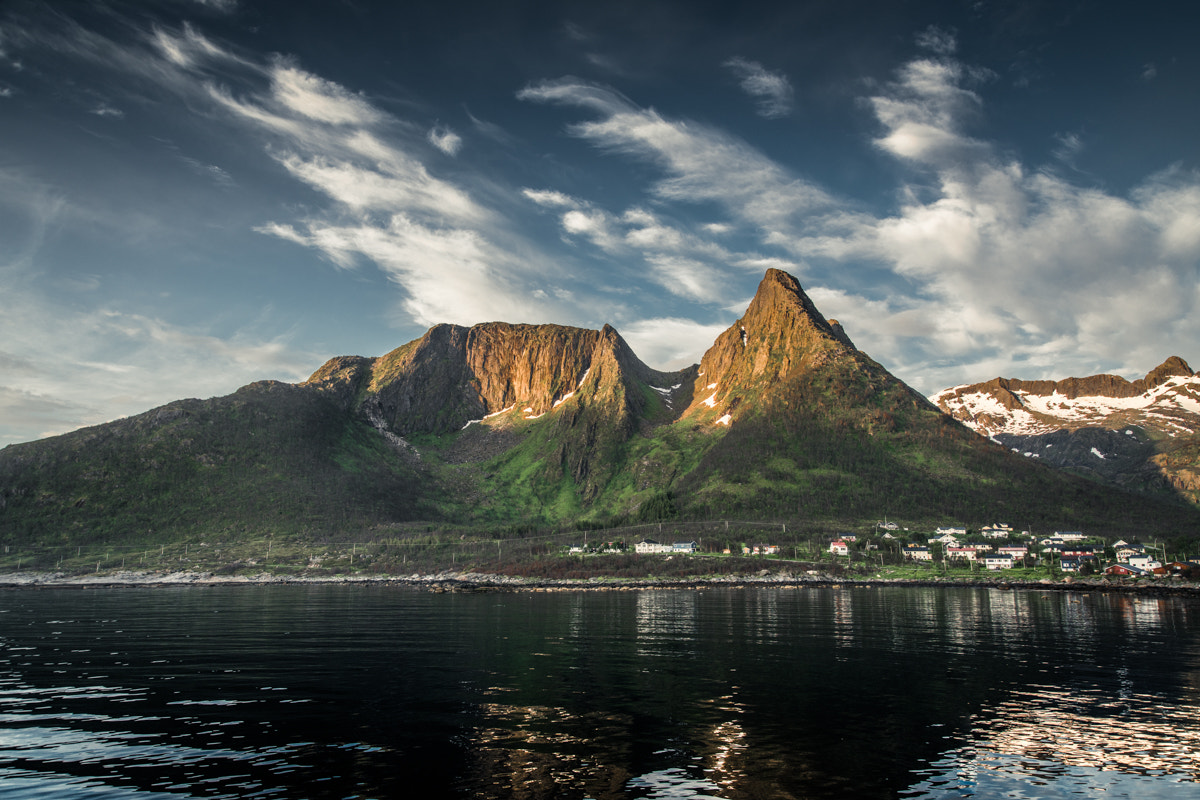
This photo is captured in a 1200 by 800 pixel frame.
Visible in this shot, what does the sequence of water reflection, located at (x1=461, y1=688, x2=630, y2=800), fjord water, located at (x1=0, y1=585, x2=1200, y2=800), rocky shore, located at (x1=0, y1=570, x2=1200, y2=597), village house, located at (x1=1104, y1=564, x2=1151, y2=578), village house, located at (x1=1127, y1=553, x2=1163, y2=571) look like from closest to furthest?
water reflection, located at (x1=461, y1=688, x2=630, y2=800) < fjord water, located at (x1=0, y1=585, x2=1200, y2=800) < rocky shore, located at (x1=0, y1=570, x2=1200, y2=597) < village house, located at (x1=1104, y1=564, x2=1151, y2=578) < village house, located at (x1=1127, y1=553, x2=1163, y2=571)

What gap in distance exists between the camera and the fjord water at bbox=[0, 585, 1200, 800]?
23656 mm

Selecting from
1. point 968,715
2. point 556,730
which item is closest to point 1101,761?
point 968,715

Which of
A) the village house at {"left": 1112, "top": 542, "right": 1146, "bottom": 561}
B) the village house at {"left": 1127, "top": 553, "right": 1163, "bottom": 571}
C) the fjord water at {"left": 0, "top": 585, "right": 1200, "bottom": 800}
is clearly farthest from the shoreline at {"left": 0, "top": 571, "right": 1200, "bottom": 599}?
the fjord water at {"left": 0, "top": 585, "right": 1200, "bottom": 800}

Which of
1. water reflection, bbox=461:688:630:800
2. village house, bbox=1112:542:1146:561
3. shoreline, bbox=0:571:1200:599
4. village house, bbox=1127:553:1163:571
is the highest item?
water reflection, bbox=461:688:630:800

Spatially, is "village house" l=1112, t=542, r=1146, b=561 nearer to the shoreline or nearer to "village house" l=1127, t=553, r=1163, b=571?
"village house" l=1127, t=553, r=1163, b=571

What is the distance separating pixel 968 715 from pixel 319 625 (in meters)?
71.8

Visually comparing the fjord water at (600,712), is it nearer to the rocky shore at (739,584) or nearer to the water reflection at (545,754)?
the water reflection at (545,754)

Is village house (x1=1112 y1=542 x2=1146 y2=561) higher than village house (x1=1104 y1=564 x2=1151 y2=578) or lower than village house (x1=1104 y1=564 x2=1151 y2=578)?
higher

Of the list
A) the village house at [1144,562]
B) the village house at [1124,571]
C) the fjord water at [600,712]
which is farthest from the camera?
the village house at [1144,562]

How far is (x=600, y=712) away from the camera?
1346 inches

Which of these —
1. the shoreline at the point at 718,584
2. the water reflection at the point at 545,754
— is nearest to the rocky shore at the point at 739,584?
the shoreline at the point at 718,584

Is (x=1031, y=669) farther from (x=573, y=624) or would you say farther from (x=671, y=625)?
(x=573, y=624)

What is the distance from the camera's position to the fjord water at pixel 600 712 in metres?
23.7

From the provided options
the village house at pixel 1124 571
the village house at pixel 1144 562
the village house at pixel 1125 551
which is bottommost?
the village house at pixel 1124 571
